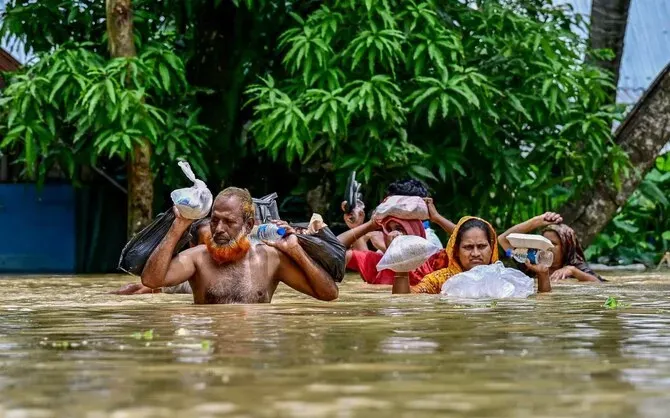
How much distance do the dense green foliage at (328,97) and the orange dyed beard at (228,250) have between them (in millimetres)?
6290

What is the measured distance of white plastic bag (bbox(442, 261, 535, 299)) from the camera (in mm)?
9547

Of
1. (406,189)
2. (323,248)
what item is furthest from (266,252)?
(406,189)

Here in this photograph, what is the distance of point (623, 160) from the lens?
1606cm

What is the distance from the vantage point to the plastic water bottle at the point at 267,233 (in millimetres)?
8109

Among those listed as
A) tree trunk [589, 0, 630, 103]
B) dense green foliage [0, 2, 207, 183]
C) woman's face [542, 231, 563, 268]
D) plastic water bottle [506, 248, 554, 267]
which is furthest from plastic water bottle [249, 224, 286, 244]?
tree trunk [589, 0, 630, 103]

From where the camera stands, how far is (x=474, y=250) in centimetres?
1035

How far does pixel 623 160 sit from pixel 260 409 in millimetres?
13215

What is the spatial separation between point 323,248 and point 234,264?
0.50 m

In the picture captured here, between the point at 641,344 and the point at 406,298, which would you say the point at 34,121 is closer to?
the point at 406,298

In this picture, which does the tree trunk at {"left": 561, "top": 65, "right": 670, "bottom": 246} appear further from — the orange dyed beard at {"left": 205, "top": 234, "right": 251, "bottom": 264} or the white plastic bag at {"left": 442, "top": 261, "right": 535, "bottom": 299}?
the orange dyed beard at {"left": 205, "top": 234, "right": 251, "bottom": 264}

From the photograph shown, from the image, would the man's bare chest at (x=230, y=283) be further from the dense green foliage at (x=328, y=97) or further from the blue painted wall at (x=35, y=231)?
the blue painted wall at (x=35, y=231)

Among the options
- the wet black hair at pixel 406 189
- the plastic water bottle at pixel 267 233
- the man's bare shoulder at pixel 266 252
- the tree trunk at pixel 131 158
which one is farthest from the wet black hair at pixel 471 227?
the tree trunk at pixel 131 158

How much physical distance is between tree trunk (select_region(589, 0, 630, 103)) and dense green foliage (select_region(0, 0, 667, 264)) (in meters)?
0.91

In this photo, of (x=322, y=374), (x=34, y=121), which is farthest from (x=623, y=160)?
(x=322, y=374)
